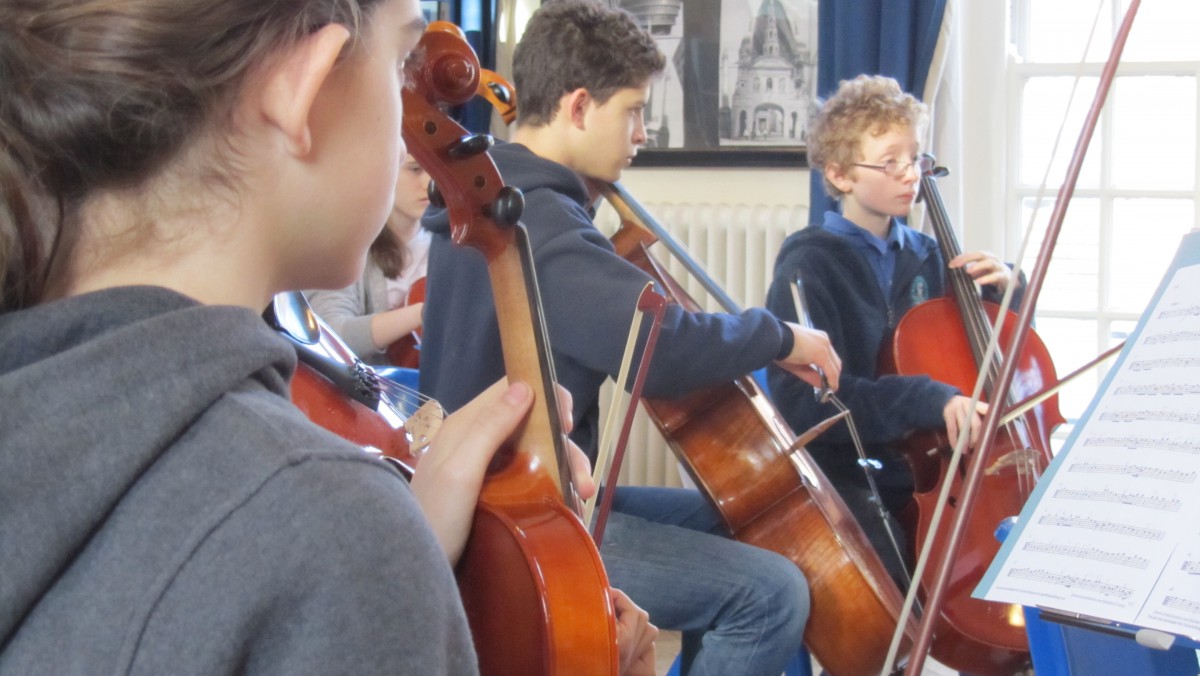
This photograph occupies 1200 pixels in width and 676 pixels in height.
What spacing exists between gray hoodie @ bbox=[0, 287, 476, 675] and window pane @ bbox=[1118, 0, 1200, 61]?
2.63 m

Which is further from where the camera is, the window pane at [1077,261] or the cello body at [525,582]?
the window pane at [1077,261]

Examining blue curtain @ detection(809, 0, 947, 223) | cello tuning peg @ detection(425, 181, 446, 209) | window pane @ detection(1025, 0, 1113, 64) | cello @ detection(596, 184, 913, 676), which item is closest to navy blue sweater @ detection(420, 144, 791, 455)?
cello @ detection(596, 184, 913, 676)

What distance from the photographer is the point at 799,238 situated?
2023 mm

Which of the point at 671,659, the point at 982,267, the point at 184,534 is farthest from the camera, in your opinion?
the point at 671,659

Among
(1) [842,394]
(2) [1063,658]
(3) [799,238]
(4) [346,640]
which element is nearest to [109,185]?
(4) [346,640]

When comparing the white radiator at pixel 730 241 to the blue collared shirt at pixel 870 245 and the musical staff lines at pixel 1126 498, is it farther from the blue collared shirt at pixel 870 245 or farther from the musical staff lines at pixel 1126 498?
the musical staff lines at pixel 1126 498

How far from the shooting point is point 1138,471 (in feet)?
2.84

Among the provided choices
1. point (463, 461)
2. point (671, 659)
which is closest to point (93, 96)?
point (463, 461)

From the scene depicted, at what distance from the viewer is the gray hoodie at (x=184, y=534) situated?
456 mm

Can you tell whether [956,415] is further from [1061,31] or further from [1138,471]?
[1061,31]

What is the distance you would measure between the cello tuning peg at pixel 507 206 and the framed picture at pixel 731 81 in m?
1.98

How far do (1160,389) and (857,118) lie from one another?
48.6 inches

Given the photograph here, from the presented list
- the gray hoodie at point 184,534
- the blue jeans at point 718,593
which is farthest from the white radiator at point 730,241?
the gray hoodie at point 184,534

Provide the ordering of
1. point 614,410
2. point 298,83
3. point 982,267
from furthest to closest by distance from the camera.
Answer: point 982,267, point 614,410, point 298,83
